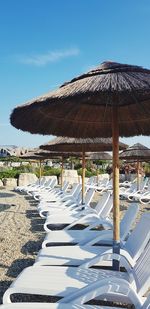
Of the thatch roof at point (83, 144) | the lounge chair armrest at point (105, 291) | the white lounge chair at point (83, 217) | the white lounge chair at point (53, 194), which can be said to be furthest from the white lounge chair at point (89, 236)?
the white lounge chair at point (53, 194)

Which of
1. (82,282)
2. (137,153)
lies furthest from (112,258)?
(137,153)

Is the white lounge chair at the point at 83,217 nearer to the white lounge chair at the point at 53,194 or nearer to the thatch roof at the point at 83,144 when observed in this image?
the thatch roof at the point at 83,144

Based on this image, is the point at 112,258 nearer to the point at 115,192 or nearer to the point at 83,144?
the point at 115,192

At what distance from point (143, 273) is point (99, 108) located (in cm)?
312

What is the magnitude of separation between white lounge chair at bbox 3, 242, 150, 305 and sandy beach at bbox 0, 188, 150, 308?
95 centimetres

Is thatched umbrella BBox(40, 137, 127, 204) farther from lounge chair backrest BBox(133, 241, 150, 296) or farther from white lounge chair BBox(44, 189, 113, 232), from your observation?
lounge chair backrest BBox(133, 241, 150, 296)

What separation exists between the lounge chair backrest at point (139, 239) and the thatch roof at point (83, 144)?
15.8 ft

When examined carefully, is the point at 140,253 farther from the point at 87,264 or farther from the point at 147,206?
the point at 147,206

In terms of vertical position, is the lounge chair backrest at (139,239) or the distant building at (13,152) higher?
the distant building at (13,152)

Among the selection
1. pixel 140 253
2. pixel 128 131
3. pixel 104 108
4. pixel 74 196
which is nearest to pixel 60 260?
pixel 140 253

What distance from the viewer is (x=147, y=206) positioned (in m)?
13.8

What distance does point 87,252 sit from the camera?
502 centimetres

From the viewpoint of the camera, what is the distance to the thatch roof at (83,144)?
9688 mm

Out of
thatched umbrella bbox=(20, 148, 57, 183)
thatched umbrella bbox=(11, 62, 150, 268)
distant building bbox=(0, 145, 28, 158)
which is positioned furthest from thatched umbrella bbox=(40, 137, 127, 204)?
distant building bbox=(0, 145, 28, 158)
